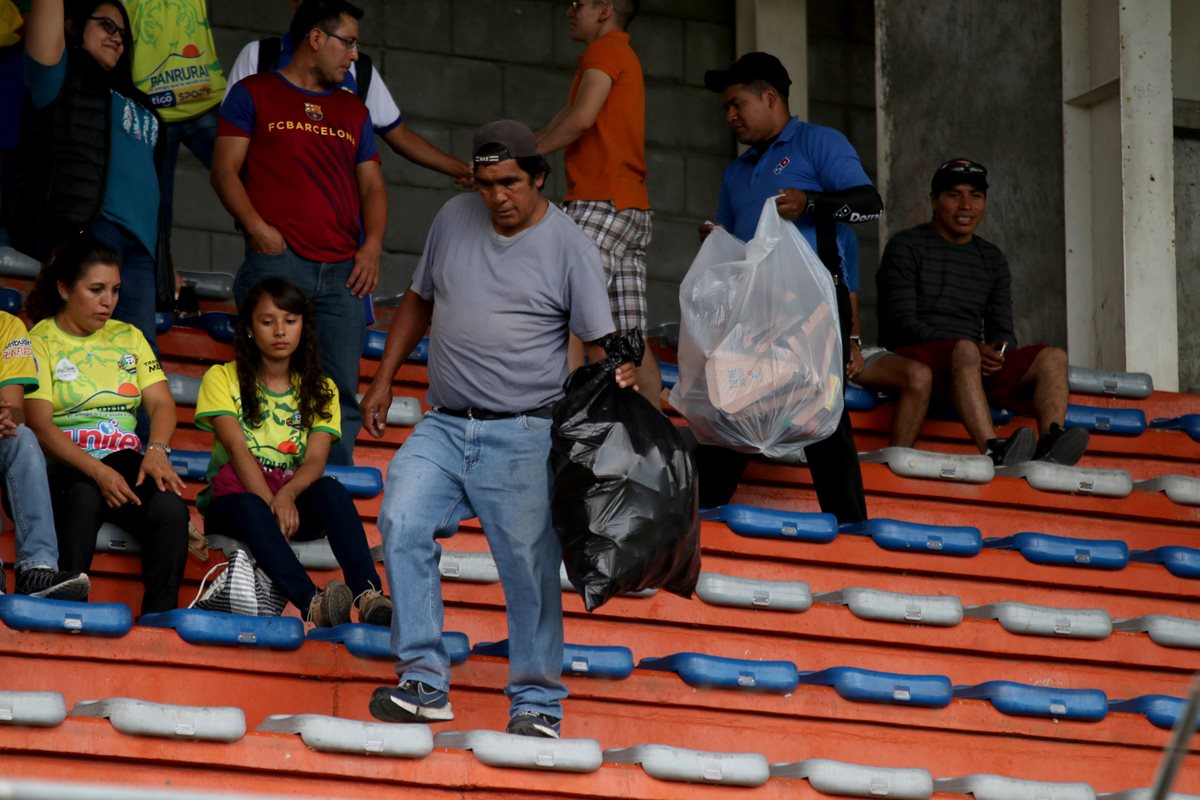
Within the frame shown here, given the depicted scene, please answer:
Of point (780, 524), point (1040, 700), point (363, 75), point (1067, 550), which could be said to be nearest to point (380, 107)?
point (363, 75)

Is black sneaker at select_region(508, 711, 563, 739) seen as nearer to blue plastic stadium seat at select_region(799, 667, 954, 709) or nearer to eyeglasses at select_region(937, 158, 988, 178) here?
blue plastic stadium seat at select_region(799, 667, 954, 709)

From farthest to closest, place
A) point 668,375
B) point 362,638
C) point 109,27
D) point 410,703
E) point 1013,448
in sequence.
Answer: point 668,375 → point 1013,448 → point 109,27 → point 362,638 → point 410,703

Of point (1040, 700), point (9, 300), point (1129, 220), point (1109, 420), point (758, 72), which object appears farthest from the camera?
point (1129, 220)

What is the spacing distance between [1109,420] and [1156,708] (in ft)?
5.75

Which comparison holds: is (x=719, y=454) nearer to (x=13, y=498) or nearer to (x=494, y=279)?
(x=494, y=279)

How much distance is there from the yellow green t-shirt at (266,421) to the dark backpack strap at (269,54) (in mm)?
1252

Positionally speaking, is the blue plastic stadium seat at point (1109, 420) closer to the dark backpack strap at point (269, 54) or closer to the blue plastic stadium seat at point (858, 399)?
the blue plastic stadium seat at point (858, 399)

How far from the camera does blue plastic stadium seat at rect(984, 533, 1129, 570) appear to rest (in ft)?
17.4

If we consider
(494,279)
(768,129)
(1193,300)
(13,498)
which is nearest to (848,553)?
(768,129)

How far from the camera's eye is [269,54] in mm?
5332

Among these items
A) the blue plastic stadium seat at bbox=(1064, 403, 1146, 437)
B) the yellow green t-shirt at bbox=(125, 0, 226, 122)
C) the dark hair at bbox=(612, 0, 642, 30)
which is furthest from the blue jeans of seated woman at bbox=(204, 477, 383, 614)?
the blue plastic stadium seat at bbox=(1064, 403, 1146, 437)

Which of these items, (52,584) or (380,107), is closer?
(52,584)

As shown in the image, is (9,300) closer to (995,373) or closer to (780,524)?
(780,524)

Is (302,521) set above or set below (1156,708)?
above
